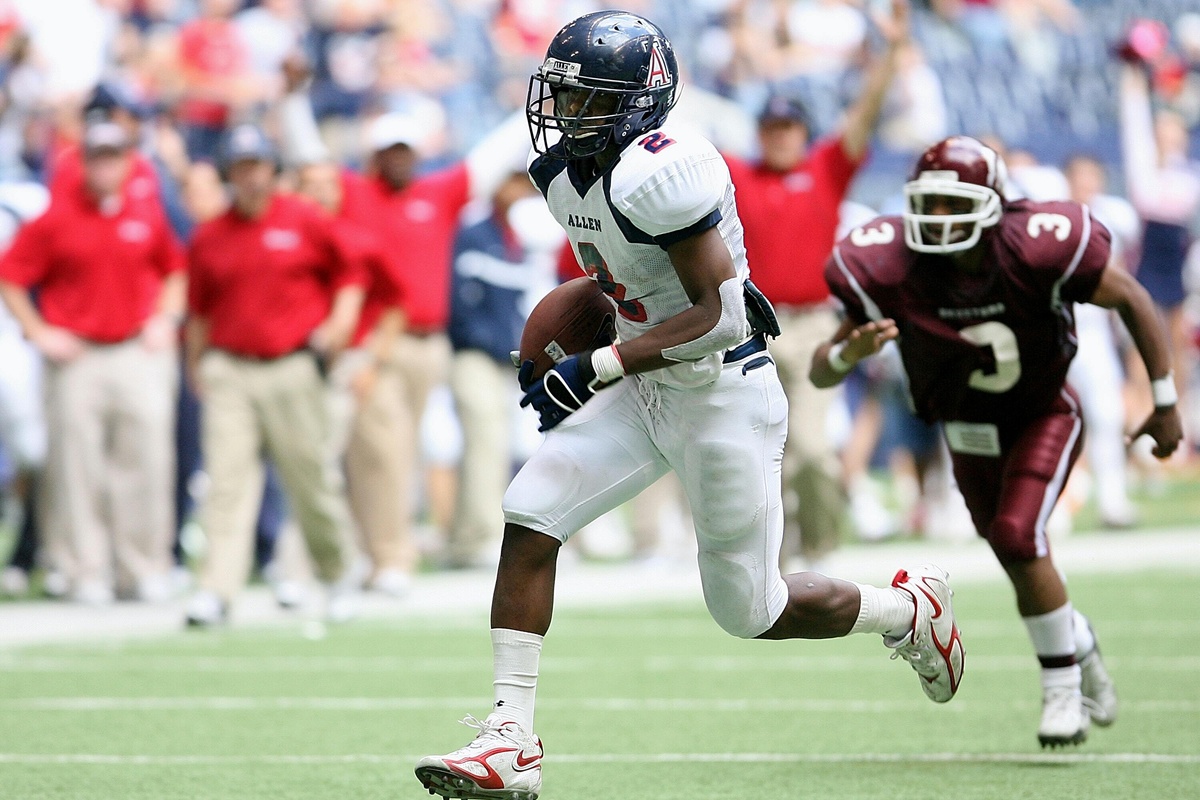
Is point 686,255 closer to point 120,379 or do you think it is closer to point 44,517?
point 120,379

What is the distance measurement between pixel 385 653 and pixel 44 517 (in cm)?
321

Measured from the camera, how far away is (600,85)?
14.0 ft

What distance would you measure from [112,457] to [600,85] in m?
5.53

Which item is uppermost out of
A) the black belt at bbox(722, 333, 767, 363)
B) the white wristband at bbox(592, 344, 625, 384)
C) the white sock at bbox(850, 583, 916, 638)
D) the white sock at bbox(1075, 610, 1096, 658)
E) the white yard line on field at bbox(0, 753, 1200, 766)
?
the black belt at bbox(722, 333, 767, 363)

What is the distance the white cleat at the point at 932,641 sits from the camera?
15.8ft

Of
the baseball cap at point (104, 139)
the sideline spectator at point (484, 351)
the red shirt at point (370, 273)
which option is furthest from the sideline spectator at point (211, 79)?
the baseball cap at point (104, 139)

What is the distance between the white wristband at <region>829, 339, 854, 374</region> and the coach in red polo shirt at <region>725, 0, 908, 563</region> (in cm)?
324

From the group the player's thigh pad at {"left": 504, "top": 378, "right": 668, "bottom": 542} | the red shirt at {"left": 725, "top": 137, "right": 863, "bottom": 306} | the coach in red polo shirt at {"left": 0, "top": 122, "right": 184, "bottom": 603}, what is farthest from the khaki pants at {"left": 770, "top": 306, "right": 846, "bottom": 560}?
the player's thigh pad at {"left": 504, "top": 378, "right": 668, "bottom": 542}

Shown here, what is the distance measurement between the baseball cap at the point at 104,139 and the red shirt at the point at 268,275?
0.63 meters

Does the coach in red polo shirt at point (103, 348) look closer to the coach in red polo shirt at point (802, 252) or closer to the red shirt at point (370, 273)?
the red shirt at point (370, 273)

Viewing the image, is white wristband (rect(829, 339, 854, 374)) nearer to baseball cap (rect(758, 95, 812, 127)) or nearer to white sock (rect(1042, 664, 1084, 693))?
white sock (rect(1042, 664, 1084, 693))

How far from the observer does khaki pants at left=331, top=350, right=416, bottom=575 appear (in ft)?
31.6

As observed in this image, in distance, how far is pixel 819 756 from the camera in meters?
5.23

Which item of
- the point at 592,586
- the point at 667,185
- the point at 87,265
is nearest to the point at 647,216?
the point at 667,185
